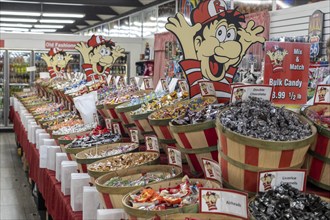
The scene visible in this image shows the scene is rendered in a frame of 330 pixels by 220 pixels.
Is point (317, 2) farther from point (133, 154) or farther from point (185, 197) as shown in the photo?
point (185, 197)

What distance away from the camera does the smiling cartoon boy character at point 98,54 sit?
20.6 feet

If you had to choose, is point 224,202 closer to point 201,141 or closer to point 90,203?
point 201,141

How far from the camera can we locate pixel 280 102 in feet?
9.00

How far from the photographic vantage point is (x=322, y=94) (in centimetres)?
231

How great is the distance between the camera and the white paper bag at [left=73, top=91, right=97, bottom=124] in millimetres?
4961

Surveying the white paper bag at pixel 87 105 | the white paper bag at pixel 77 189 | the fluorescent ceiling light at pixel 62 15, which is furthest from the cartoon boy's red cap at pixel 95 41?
the fluorescent ceiling light at pixel 62 15

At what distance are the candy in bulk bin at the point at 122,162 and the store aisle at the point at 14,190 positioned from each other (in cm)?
264

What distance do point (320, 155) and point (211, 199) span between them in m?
0.54

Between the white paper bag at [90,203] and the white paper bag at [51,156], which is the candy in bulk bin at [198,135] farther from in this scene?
the white paper bag at [51,156]

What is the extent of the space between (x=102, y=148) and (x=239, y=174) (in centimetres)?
184

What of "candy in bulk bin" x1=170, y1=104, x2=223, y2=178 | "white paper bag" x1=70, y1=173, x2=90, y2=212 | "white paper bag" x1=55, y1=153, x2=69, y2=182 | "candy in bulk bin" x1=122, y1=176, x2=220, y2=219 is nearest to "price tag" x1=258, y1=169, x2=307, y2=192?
"candy in bulk bin" x1=122, y1=176, x2=220, y2=219

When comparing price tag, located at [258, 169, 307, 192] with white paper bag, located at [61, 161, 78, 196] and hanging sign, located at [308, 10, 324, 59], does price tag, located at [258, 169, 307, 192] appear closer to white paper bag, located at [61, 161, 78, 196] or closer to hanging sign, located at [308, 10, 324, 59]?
white paper bag, located at [61, 161, 78, 196]

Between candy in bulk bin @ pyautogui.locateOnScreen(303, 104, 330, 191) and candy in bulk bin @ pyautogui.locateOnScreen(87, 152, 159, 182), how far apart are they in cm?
115

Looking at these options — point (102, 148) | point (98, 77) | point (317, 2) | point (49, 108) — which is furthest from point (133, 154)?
point (317, 2)
